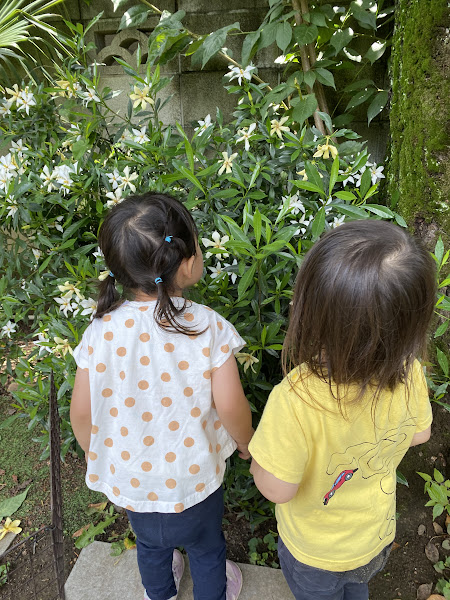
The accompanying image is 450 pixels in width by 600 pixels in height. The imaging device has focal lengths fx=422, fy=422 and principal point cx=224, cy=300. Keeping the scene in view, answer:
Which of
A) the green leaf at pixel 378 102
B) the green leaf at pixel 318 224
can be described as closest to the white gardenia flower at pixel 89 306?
the green leaf at pixel 318 224

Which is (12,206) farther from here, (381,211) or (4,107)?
(381,211)

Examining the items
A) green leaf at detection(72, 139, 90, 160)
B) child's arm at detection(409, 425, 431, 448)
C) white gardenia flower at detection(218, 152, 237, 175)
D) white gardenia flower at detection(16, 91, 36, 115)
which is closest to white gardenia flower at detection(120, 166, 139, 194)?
green leaf at detection(72, 139, 90, 160)

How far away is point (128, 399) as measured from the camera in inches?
43.3

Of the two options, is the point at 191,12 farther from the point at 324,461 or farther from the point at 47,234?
the point at 324,461

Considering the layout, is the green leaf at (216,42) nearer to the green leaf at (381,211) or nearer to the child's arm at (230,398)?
→ the green leaf at (381,211)

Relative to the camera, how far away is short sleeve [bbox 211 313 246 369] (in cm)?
110

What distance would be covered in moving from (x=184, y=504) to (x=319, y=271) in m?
0.79

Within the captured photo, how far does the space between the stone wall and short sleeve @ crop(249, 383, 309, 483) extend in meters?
2.05

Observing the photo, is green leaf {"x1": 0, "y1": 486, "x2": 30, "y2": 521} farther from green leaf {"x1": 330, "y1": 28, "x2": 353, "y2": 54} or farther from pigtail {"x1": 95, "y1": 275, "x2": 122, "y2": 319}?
green leaf {"x1": 330, "y1": 28, "x2": 353, "y2": 54}

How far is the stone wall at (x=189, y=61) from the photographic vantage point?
2.34 metres

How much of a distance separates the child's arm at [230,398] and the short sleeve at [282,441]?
209mm

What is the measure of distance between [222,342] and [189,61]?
2.04 metres

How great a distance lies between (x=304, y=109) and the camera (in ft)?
6.32

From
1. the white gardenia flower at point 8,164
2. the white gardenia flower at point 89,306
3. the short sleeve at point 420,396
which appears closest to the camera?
the short sleeve at point 420,396
